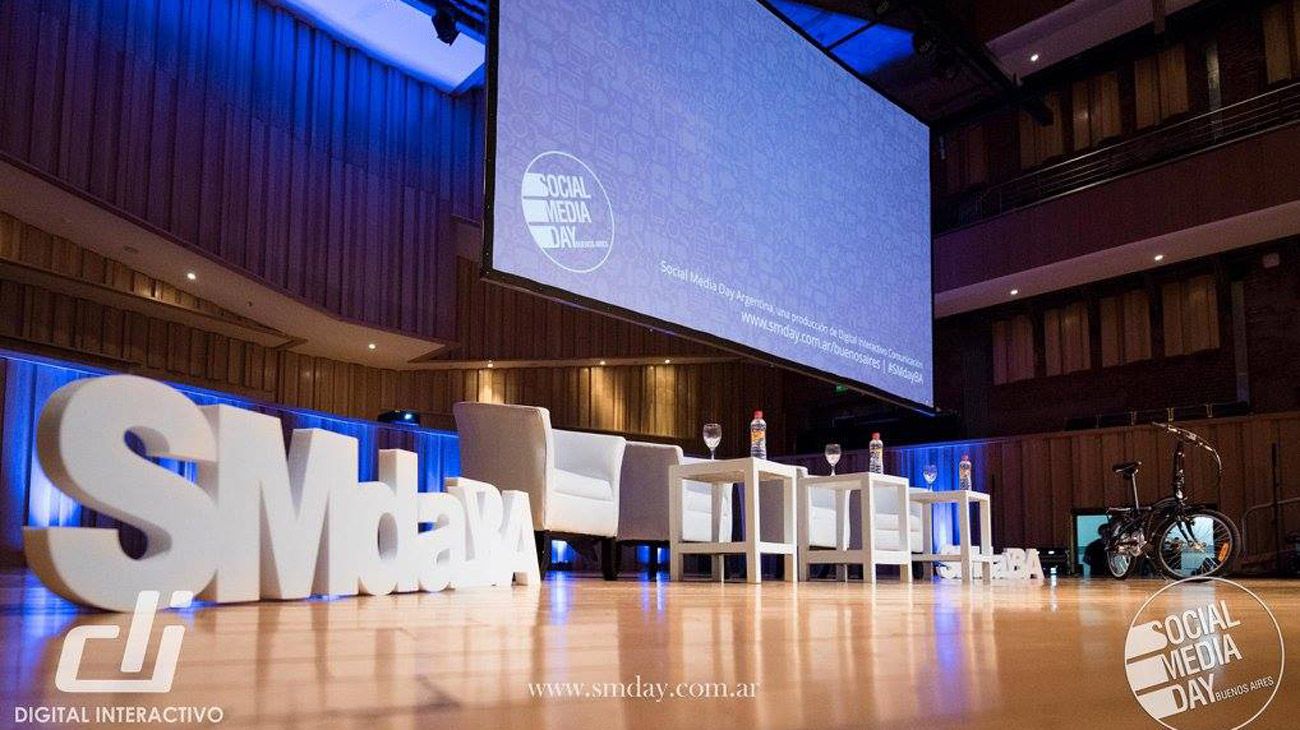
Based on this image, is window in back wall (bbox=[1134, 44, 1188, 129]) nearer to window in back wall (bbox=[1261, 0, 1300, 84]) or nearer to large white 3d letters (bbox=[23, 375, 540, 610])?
window in back wall (bbox=[1261, 0, 1300, 84])

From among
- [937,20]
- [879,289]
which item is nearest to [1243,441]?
[879,289]

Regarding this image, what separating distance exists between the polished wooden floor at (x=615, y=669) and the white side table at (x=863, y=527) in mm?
3382

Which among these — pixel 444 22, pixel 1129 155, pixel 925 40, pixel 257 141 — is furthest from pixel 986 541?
pixel 257 141

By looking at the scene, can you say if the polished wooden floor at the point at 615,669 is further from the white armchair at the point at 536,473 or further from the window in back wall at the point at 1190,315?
the window in back wall at the point at 1190,315

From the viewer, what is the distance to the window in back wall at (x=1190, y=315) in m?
8.84

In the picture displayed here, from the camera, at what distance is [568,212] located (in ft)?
15.1

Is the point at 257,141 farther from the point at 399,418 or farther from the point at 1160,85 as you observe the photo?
the point at 1160,85

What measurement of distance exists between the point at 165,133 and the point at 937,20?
573 centimetres

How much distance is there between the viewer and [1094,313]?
970 centimetres

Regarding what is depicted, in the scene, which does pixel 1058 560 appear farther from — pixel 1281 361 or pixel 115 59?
pixel 115 59

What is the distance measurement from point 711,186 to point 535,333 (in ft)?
17.5

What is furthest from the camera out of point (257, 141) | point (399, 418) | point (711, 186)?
point (257, 141)

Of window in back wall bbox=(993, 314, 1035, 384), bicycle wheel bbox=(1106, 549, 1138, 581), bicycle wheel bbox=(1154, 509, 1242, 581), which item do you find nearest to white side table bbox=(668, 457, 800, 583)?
bicycle wheel bbox=(1154, 509, 1242, 581)

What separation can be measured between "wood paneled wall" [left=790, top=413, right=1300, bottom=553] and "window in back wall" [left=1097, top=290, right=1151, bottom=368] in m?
1.20
